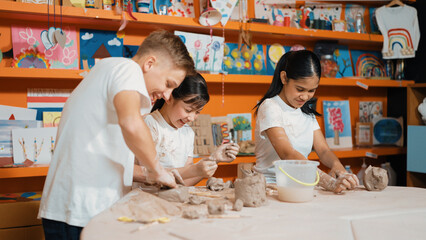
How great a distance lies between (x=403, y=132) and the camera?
4.05 metres

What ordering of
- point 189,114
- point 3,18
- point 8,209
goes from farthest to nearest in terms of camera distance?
point 3,18 → point 8,209 → point 189,114

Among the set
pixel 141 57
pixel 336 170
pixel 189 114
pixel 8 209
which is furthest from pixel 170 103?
pixel 8 209

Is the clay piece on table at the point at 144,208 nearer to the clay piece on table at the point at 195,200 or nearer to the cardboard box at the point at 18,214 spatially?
the clay piece on table at the point at 195,200

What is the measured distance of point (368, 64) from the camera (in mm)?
4152

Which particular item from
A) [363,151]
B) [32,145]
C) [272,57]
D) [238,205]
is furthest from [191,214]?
[363,151]

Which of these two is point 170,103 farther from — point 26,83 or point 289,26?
point 289,26

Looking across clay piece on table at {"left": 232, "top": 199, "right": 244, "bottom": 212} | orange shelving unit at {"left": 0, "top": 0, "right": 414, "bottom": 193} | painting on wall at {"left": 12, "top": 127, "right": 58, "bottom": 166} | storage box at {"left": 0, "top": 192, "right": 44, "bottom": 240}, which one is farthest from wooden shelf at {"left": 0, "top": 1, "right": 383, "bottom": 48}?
clay piece on table at {"left": 232, "top": 199, "right": 244, "bottom": 212}

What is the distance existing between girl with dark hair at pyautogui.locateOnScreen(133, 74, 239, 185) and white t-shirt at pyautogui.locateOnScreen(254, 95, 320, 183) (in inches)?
13.6

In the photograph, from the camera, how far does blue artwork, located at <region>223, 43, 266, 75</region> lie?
348 cm

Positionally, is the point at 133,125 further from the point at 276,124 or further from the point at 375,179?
the point at 375,179

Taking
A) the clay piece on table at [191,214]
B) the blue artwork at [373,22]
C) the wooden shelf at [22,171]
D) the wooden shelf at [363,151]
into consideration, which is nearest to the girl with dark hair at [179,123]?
the clay piece on table at [191,214]

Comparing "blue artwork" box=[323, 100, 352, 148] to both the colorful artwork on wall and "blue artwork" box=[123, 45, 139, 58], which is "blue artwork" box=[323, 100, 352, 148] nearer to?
"blue artwork" box=[123, 45, 139, 58]

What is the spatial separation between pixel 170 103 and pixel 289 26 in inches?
77.2

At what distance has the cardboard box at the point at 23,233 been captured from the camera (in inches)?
90.8
